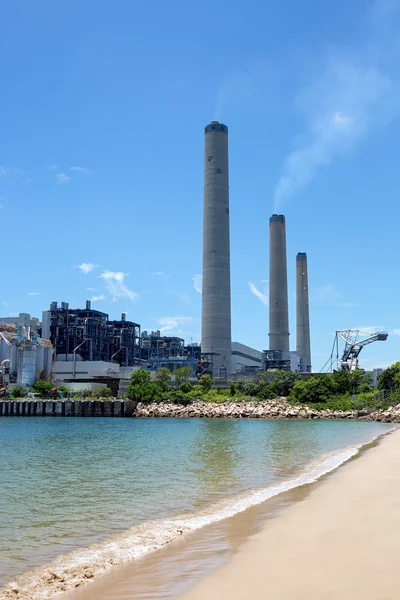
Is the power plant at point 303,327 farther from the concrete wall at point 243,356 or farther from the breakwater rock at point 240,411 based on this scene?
the breakwater rock at point 240,411

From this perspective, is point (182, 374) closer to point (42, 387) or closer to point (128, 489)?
point (42, 387)

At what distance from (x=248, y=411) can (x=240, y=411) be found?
92cm

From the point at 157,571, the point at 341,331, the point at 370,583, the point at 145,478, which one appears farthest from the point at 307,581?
the point at 341,331

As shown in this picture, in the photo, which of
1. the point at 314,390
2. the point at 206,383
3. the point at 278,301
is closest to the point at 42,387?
the point at 206,383

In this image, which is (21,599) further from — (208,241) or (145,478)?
(208,241)

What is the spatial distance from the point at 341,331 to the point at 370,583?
117 meters

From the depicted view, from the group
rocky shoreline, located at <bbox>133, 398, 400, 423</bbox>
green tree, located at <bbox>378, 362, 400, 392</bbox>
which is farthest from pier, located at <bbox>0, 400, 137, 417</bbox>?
green tree, located at <bbox>378, 362, 400, 392</bbox>

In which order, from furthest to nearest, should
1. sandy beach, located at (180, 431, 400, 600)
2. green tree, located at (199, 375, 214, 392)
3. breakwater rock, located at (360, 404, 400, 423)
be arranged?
green tree, located at (199, 375, 214, 392) < breakwater rock, located at (360, 404, 400, 423) < sandy beach, located at (180, 431, 400, 600)

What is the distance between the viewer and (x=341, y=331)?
392 ft

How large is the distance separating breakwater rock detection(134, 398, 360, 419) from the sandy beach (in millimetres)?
54486

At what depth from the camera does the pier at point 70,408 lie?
7212 centimetres

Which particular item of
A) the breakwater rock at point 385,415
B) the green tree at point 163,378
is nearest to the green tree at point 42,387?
the green tree at point 163,378

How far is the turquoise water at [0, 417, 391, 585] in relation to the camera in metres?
8.96

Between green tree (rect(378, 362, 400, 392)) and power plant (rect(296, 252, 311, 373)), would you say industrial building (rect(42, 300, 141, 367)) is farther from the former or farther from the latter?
green tree (rect(378, 362, 400, 392))
